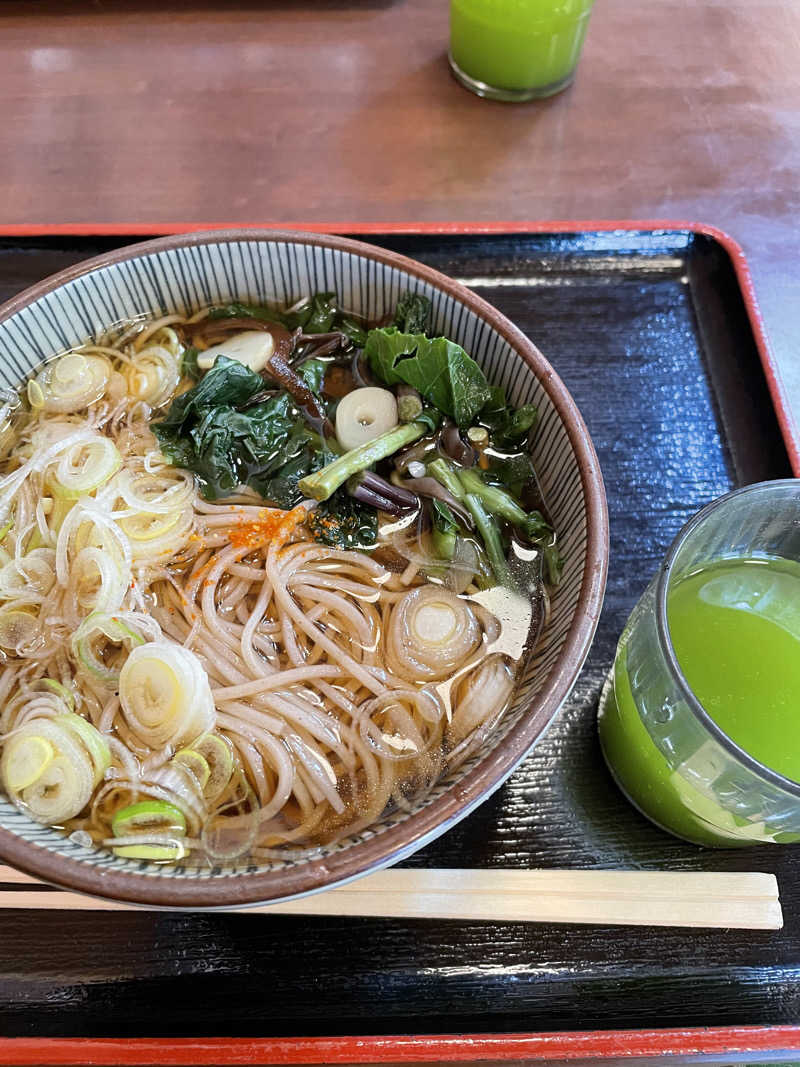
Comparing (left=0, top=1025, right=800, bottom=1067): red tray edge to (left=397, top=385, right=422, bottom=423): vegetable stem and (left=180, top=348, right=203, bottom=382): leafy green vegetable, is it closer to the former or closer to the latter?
(left=397, top=385, right=422, bottom=423): vegetable stem

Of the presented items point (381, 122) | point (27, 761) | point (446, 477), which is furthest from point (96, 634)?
point (381, 122)

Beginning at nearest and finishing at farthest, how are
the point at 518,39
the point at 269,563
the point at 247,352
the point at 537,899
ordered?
the point at 537,899, the point at 269,563, the point at 247,352, the point at 518,39

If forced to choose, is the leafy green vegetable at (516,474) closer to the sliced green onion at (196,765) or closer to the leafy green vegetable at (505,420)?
the leafy green vegetable at (505,420)

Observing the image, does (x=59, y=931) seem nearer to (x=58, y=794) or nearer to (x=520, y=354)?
(x=58, y=794)

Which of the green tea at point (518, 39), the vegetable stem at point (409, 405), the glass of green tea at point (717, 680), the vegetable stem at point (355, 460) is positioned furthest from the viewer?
the green tea at point (518, 39)

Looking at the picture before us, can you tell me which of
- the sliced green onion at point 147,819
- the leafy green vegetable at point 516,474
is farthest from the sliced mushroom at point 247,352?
the sliced green onion at point 147,819

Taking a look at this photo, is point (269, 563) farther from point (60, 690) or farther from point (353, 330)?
point (353, 330)

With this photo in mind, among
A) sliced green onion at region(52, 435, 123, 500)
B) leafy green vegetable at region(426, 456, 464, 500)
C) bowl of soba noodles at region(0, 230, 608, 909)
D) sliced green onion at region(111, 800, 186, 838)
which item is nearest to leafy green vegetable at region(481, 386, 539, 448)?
bowl of soba noodles at region(0, 230, 608, 909)
